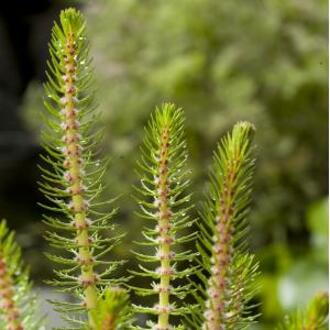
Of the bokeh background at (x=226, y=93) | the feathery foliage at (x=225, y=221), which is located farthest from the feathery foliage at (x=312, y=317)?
the bokeh background at (x=226, y=93)

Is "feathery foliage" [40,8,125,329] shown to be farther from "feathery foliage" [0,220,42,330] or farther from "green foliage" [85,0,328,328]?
"green foliage" [85,0,328,328]

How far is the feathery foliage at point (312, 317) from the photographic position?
0.22 meters

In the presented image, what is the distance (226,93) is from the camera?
2.17 meters

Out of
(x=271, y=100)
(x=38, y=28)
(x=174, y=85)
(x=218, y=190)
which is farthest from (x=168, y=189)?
(x=38, y=28)

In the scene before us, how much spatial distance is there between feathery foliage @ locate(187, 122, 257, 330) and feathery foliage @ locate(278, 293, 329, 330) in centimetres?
2

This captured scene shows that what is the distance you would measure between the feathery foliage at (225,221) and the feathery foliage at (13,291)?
0.05 meters

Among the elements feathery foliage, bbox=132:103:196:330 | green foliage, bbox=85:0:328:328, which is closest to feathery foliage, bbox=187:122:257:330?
feathery foliage, bbox=132:103:196:330

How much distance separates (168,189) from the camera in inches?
9.1

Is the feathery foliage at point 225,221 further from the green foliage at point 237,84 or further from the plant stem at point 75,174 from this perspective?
the green foliage at point 237,84

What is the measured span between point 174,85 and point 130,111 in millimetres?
195

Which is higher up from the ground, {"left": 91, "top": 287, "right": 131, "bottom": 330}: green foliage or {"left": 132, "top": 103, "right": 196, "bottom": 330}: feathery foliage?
{"left": 132, "top": 103, "right": 196, "bottom": 330}: feathery foliage

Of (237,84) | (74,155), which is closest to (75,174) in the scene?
(74,155)

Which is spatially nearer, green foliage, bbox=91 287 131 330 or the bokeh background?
green foliage, bbox=91 287 131 330

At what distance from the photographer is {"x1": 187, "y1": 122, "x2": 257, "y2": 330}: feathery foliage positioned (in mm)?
212
